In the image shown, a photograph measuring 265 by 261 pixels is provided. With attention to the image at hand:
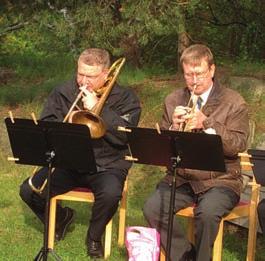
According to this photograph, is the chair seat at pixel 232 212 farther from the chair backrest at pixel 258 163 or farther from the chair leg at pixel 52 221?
the chair leg at pixel 52 221

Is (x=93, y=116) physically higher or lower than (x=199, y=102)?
lower

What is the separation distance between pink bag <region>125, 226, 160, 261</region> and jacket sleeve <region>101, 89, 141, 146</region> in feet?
2.77

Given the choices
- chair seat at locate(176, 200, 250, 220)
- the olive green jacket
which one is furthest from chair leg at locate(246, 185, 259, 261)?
the olive green jacket

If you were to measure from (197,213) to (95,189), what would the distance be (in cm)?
99

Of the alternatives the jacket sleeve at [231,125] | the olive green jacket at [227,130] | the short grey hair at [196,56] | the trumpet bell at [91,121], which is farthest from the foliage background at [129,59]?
the short grey hair at [196,56]

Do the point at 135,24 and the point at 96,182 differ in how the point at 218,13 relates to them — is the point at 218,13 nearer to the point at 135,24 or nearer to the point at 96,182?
the point at 135,24

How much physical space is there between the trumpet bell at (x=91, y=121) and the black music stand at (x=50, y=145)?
0.51 m

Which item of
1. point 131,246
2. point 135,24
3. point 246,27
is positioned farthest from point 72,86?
point 246,27

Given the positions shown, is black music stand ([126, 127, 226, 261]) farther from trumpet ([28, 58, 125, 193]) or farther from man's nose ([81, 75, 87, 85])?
man's nose ([81, 75, 87, 85])

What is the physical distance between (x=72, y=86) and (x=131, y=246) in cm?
146

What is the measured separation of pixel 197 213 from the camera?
16.1 feet

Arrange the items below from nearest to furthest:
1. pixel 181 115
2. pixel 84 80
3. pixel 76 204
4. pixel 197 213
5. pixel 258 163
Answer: pixel 258 163 < pixel 181 115 < pixel 197 213 < pixel 84 80 < pixel 76 204

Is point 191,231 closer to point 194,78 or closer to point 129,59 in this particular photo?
point 194,78

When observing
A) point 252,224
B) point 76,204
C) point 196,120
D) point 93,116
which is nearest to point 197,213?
point 252,224
